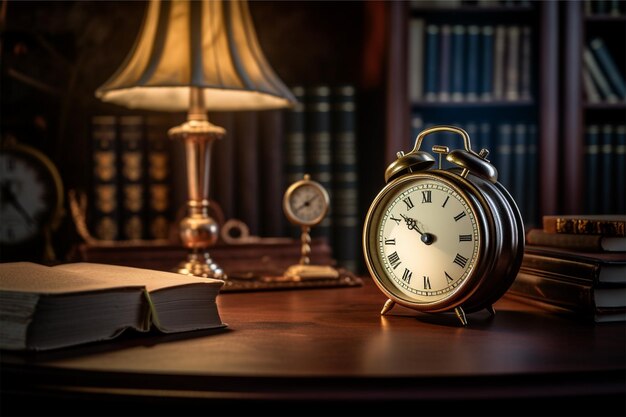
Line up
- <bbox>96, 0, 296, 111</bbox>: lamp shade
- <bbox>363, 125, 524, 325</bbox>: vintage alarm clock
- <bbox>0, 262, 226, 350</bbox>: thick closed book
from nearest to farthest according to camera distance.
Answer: <bbox>0, 262, 226, 350</bbox>: thick closed book
<bbox>363, 125, 524, 325</bbox>: vintage alarm clock
<bbox>96, 0, 296, 111</bbox>: lamp shade

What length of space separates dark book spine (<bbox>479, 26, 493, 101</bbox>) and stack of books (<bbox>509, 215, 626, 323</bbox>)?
144 cm

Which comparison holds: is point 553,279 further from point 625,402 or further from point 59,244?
point 59,244

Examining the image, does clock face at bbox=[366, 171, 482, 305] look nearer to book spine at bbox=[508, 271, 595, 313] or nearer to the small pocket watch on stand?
book spine at bbox=[508, 271, 595, 313]

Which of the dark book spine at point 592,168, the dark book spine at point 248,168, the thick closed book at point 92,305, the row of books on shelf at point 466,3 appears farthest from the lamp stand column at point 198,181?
the dark book spine at point 592,168

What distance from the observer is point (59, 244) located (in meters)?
2.77

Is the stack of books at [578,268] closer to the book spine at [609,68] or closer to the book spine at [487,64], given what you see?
the book spine at [487,64]

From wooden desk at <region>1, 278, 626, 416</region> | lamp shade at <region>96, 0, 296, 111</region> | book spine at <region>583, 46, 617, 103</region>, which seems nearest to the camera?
wooden desk at <region>1, 278, 626, 416</region>

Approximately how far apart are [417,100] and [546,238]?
1422 millimetres

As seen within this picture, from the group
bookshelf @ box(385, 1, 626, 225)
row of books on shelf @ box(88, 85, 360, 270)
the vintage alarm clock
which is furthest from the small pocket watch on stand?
row of books on shelf @ box(88, 85, 360, 270)

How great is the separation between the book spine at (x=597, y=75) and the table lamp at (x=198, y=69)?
1493 millimetres

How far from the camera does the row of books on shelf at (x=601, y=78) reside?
2564mm

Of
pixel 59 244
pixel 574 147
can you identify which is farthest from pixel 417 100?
pixel 59 244

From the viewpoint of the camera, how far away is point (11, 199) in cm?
250

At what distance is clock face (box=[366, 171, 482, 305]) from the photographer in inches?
38.0
